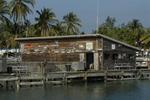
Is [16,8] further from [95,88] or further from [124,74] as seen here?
[95,88]

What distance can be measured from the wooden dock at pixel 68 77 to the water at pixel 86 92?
1.15 metres

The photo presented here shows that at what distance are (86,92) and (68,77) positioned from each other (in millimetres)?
7431

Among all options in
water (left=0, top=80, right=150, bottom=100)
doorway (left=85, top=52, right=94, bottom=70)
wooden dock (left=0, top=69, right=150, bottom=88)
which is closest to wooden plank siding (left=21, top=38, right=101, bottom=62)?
doorway (left=85, top=52, right=94, bottom=70)

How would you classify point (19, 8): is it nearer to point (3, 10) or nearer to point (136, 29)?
point (3, 10)

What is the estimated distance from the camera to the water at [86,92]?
142 feet

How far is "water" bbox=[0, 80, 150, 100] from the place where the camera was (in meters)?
43.3

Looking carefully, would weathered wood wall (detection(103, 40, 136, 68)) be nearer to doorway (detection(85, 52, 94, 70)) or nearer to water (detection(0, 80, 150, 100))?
doorway (detection(85, 52, 94, 70))

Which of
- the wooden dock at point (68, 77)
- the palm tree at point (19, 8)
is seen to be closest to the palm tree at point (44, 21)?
the palm tree at point (19, 8)

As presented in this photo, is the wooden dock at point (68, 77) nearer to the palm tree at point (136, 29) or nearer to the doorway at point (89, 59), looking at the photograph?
the doorway at point (89, 59)

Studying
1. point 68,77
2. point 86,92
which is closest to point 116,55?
point 68,77

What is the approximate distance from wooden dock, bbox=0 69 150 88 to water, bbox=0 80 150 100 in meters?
1.15

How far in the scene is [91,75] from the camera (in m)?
57.4

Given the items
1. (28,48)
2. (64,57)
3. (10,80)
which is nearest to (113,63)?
(64,57)

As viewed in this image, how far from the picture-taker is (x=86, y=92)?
158 feet
